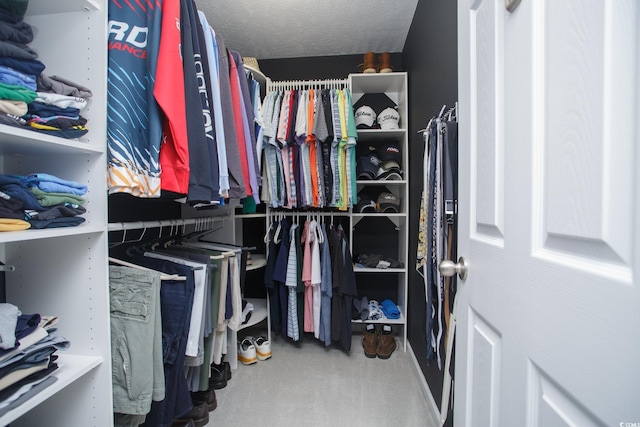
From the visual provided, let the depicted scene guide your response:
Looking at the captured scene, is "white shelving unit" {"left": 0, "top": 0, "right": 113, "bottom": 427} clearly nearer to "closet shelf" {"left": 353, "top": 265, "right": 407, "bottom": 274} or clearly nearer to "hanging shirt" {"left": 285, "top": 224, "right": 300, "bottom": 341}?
"hanging shirt" {"left": 285, "top": 224, "right": 300, "bottom": 341}

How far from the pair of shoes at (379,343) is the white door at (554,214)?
1517mm

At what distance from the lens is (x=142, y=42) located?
97 centimetres

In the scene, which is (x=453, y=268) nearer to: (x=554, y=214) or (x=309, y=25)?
(x=554, y=214)

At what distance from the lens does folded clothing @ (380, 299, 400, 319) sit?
233 cm

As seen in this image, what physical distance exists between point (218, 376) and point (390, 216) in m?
1.79

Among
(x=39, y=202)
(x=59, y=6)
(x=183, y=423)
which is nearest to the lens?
(x=39, y=202)

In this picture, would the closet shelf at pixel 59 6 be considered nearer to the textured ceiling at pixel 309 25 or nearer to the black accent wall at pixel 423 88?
the textured ceiling at pixel 309 25

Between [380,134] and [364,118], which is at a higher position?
[364,118]

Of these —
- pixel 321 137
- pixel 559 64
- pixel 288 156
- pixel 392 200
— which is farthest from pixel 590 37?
pixel 392 200

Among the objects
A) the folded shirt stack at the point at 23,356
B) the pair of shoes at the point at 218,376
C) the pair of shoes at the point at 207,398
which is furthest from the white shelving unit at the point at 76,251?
the pair of shoes at the point at 218,376

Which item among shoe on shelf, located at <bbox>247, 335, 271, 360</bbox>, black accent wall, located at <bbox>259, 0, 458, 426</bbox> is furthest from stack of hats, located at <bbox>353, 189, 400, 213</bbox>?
shoe on shelf, located at <bbox>247, 335, 271, 360</bbox>

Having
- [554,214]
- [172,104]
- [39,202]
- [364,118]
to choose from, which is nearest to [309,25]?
[364,118]

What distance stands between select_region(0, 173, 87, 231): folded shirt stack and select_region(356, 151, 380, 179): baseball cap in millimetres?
1807

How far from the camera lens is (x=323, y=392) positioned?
1.76m
